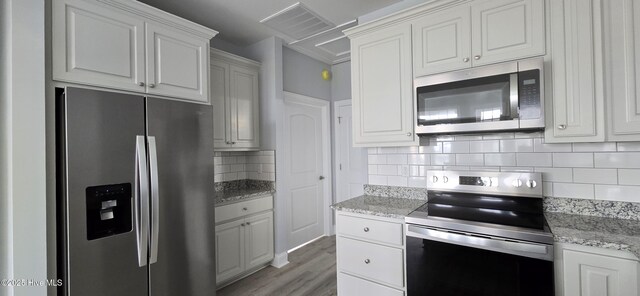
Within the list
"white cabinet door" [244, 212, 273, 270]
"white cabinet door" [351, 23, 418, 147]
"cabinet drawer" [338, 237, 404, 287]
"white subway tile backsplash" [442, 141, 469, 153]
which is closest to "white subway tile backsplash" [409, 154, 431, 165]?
"white subway tile backsplash" [442, 141, 469, 153]

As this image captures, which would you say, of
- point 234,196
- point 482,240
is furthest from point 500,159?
point 234,196

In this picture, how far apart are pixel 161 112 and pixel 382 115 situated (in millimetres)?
1600

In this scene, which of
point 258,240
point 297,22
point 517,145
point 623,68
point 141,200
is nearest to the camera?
point 623,68

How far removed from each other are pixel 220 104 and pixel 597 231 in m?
2.95

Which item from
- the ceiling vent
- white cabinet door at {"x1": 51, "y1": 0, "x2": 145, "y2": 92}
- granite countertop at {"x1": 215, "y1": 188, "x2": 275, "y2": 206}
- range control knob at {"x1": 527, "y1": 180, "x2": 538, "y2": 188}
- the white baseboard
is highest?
the ceiling vent

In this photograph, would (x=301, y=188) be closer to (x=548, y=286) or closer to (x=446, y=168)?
(x=446, y=168)

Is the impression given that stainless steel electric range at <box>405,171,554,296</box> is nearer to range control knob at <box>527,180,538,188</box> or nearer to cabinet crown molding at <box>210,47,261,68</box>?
range control knob at <box>527,180,538,188</box>

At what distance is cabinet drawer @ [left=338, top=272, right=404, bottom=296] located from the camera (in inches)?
73.7

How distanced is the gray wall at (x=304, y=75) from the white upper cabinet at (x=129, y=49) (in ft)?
4.29

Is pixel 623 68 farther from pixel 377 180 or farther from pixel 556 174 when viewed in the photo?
pixel 377 180

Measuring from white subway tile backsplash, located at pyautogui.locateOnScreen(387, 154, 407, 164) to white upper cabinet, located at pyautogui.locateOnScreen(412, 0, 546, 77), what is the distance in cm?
72

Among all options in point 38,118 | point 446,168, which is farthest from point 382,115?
point 38,118

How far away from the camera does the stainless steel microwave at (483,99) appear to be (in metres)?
1.58

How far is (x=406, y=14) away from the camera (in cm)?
202
